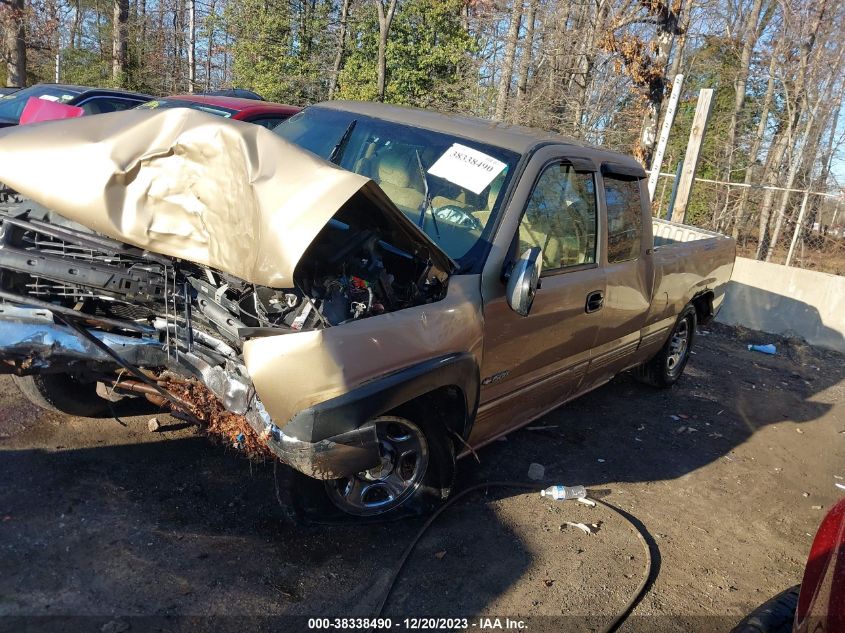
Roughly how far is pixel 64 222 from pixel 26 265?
0.27m

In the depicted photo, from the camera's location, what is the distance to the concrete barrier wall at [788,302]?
9.04 meters

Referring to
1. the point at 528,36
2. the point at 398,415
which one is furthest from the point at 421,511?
the point at 528,36

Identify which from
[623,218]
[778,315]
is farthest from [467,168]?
[778,315]

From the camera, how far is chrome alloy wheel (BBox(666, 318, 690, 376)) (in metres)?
6.38

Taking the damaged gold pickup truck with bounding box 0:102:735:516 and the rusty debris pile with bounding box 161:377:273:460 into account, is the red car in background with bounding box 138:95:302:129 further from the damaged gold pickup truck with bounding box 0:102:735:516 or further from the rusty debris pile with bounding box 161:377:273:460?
the rusty debris pile with bounding box 161:377:273:460

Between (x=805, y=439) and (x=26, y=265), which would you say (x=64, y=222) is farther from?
(x=805, y=439)

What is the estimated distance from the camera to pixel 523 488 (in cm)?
410

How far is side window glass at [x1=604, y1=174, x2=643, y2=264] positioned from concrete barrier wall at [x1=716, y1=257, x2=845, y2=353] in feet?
18.6

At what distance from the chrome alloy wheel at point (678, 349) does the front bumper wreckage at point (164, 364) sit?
4.32 m

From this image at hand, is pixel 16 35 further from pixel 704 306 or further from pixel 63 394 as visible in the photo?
pixel 704 306

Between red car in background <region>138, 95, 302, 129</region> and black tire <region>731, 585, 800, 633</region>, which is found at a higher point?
red car in background <region>138, 95, 302, 129</region>

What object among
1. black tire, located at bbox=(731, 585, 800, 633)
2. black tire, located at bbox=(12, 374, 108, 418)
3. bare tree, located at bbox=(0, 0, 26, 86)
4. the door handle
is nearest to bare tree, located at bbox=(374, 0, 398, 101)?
bare tree, located at bbox=(0, 0, 26, 86)

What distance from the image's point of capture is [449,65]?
18.8m

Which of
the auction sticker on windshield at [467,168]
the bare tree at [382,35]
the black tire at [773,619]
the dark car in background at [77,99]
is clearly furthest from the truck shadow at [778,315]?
the bare tree at [382,35]
